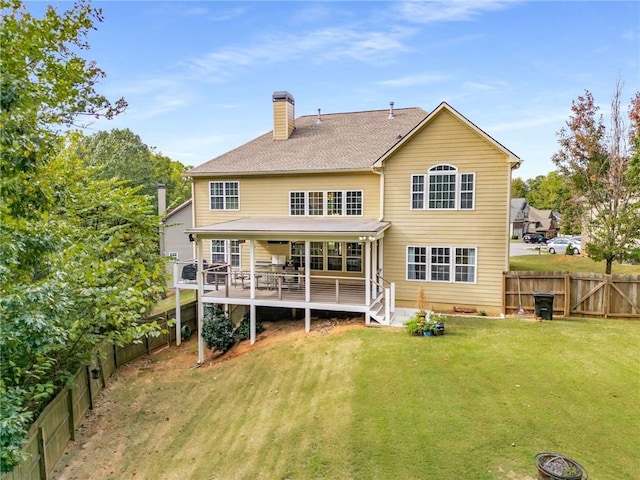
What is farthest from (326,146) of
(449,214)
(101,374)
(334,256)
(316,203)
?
(101,374)

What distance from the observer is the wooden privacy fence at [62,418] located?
667 centimetres

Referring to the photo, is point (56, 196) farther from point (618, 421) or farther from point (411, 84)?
point (411, 84)

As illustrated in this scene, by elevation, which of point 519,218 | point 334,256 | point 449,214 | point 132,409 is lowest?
point 132,409

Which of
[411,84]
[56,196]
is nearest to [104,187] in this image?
[56,196]

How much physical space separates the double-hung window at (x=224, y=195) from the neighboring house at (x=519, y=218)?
1949 inches

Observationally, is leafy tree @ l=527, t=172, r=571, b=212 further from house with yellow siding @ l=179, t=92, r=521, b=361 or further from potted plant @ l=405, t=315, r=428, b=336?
potted plant @ l=405, t=315, r=428, b=336

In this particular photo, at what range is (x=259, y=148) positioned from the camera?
19.5 metres

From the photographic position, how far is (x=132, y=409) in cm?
1075

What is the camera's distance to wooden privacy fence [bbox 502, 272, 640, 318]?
13352mm

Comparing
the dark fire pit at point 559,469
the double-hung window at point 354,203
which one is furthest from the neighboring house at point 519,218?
the dark fire pit at point 559,469

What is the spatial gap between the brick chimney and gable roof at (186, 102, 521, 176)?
38cm

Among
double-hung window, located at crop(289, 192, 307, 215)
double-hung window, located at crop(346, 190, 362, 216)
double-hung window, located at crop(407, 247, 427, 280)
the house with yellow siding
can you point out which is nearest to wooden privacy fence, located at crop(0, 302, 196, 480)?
the house with yellow siding

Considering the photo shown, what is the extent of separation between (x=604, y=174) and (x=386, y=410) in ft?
67.0

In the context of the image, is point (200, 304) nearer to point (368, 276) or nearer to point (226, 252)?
point (226, 252)
